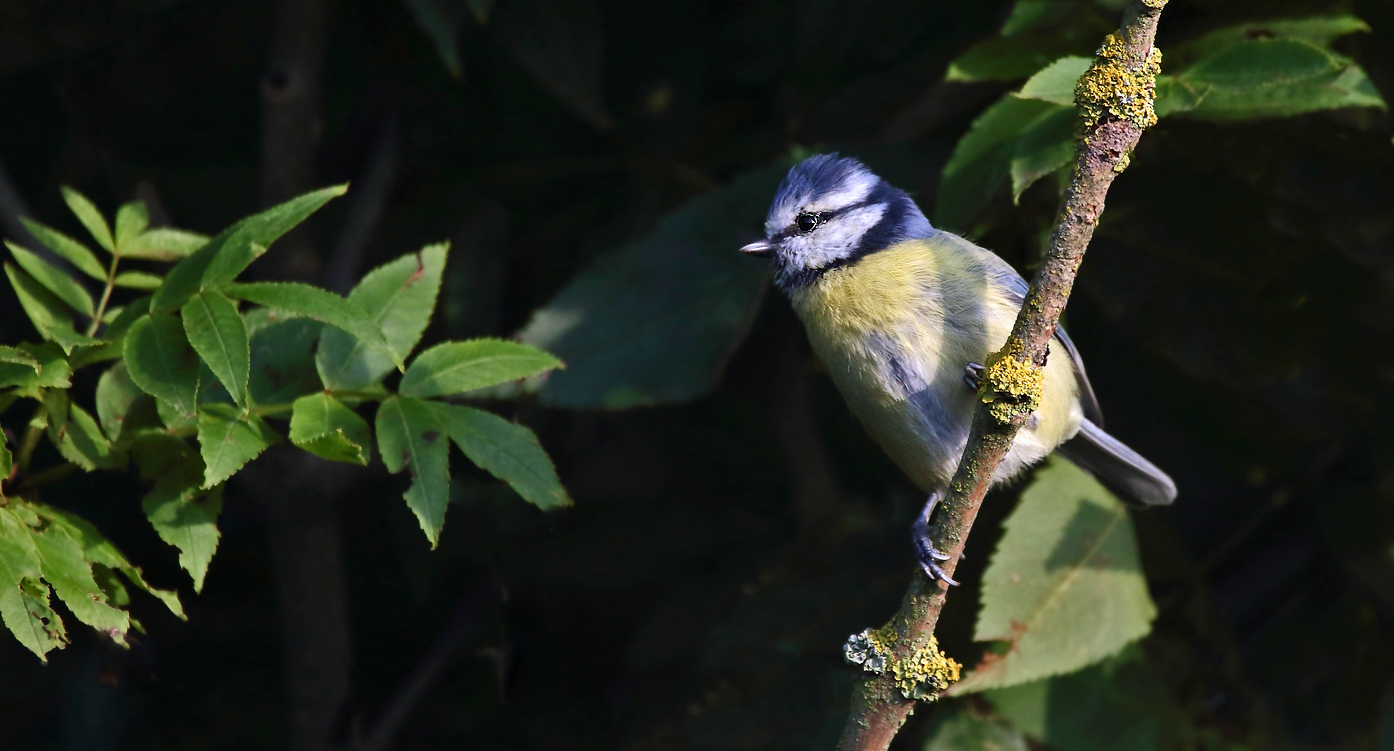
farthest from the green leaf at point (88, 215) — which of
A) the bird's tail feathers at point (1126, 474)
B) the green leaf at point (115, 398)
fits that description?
the bird's tail feathers at point (1126, 474)

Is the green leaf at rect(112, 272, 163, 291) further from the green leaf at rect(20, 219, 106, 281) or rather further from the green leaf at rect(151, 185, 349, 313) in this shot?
the green leaf at rect(151, 185, 349, 313)

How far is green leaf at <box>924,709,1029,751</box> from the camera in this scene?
6.78ft

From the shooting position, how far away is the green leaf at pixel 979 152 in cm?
186

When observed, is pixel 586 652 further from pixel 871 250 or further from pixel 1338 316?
pixel 1338 316

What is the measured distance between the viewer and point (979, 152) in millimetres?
1867

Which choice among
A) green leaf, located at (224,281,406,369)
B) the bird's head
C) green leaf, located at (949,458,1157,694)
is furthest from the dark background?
green leaf, located at (224,281,406,369)

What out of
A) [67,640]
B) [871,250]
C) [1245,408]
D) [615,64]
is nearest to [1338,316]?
[1245,408]

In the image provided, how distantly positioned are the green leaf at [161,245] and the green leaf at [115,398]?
0.22 m

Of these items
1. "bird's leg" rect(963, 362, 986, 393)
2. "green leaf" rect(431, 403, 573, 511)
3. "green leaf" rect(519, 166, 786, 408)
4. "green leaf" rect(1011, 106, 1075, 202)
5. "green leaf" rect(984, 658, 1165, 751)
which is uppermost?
"green leaf" rect(1011, 106, 1075, 202)

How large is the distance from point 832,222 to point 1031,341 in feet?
2.72

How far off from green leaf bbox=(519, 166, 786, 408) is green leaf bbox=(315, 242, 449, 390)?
1.26 ft

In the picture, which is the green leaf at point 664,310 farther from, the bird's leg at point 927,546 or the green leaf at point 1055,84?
the green leaf at point 1055,84

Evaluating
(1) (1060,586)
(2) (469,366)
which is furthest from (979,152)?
(2) (469,366)

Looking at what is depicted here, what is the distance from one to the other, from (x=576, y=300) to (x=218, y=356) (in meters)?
0.83
